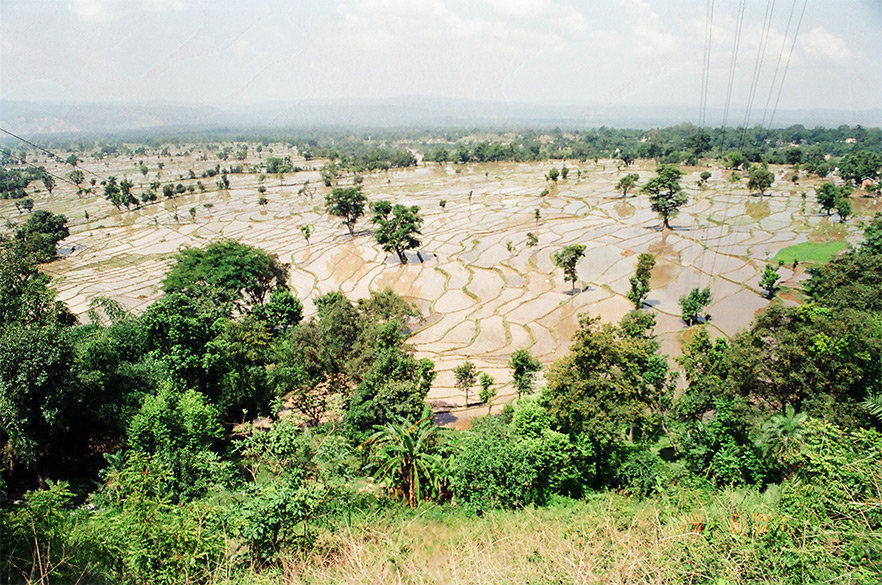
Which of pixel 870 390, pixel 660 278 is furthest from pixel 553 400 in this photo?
pixel 660 278

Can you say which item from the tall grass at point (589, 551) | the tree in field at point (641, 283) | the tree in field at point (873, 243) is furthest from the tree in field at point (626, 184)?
the tall grass at point (589, 551)

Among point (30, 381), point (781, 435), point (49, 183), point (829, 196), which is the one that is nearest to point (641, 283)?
point (781, 435)

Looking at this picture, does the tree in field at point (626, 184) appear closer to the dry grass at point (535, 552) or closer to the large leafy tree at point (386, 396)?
the large leafy tree at point (386, 396)

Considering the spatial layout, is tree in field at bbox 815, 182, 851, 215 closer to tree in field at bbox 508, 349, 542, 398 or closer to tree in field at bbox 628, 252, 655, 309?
tree in field at bbox 628, 252, 655, 309

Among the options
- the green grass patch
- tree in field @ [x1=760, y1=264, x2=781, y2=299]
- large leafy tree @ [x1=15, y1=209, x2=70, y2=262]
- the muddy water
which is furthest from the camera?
large leafy tree @ [x1=15, y1=209, x2=70, y2=262]

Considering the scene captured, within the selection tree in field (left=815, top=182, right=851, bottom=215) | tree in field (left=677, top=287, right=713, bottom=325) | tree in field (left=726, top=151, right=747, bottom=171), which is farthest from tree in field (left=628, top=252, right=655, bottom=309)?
tree in field (left=726, top=151, right=747, bottom=171)

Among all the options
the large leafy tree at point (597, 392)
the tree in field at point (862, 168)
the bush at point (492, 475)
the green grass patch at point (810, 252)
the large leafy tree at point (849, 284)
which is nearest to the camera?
the bush at point (492, 475)
